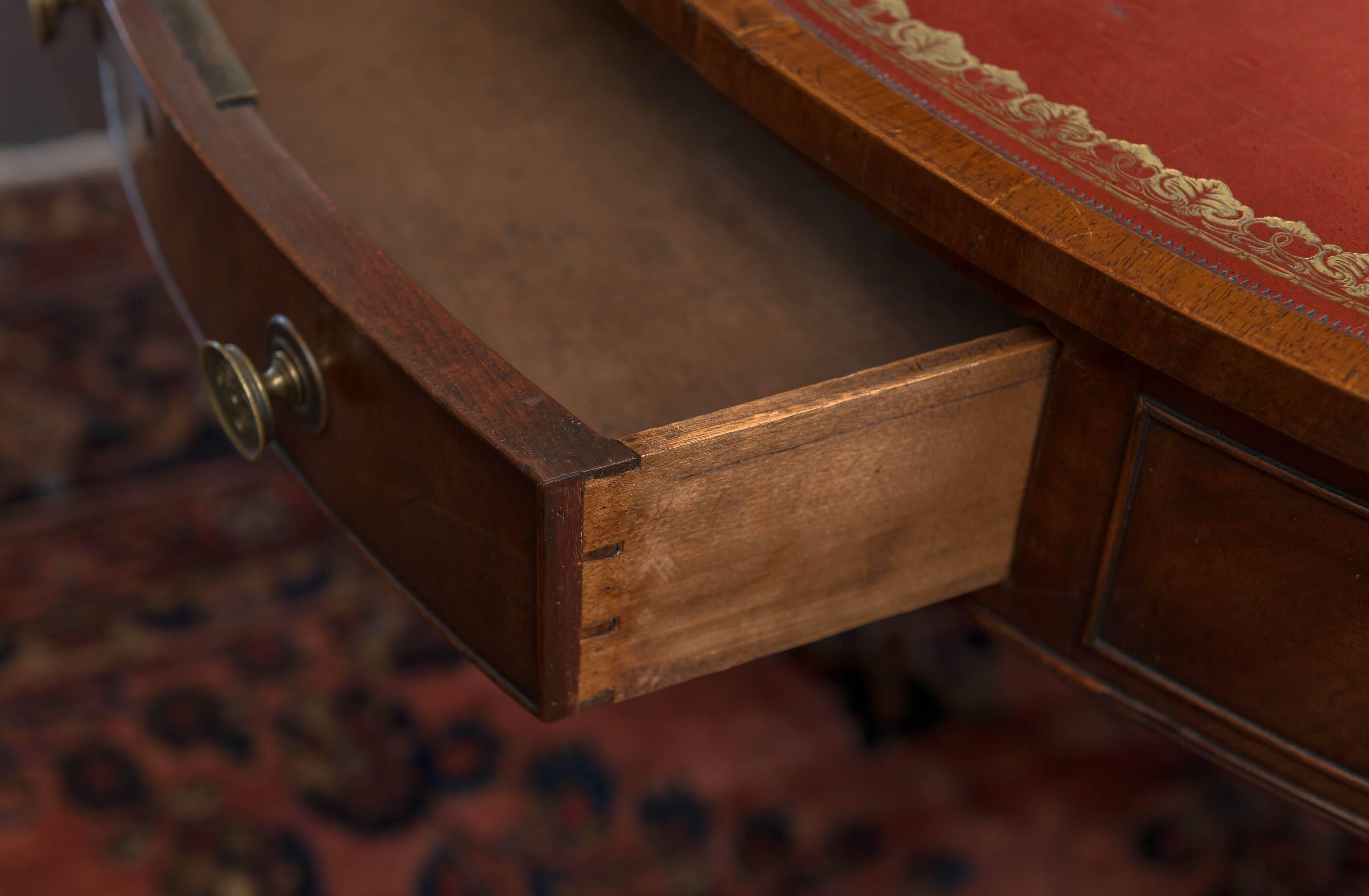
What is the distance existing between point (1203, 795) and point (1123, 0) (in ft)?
2.21

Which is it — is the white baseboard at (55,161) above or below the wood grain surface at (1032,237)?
below

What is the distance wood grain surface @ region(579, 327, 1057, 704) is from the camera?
551 millimetres

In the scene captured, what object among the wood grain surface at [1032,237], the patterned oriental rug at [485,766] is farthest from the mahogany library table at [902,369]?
the patterned oriental rug at [485,766]

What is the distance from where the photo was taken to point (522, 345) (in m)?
0.77

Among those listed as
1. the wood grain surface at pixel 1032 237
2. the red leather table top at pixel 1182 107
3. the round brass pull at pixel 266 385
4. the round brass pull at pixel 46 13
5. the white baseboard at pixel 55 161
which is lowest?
the white baseboard at pixel 55 161

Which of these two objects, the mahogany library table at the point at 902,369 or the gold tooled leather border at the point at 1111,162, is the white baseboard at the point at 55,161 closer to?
the mahogany library table at the point at 902,369

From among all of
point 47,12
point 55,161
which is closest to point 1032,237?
point 47,12

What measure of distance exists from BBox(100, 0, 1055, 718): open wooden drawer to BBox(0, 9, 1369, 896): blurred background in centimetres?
42

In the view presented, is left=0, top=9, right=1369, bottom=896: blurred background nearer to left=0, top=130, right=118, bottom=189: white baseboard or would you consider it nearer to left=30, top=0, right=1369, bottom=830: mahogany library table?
left=30, top=0, right=1369, bottom=830: mahogany library table

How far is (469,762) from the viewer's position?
1104 mm

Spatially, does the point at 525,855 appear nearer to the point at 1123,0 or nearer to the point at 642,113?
the point at 642,113

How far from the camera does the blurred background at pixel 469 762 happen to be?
3.38 ft

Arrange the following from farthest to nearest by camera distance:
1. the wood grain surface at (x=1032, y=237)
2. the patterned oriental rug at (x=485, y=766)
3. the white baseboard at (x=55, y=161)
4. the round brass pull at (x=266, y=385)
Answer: the white baseboard at (x=55, y=161), the patterned oriental rug at (x=485, y=766), the round brass pull at (x=266, y=385), the wood grain surface at (x=1032, y=237)

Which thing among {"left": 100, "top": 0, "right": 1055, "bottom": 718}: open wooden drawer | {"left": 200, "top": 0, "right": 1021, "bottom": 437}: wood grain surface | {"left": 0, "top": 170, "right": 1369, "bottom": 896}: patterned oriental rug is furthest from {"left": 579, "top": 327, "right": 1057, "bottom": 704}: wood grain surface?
{"left": 0, "top": 170, "right": 1369, "bottom": 896}: patterned oriental rug
